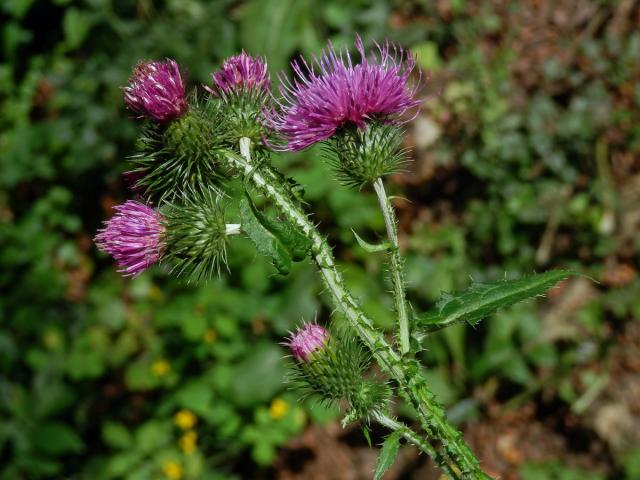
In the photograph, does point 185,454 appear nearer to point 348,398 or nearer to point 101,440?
point 101,440

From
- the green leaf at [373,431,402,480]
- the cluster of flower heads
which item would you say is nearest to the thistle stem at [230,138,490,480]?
the green leaf at [373,431,402,480]

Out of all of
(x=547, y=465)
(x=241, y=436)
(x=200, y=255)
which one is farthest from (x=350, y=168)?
(x=547, y=465)

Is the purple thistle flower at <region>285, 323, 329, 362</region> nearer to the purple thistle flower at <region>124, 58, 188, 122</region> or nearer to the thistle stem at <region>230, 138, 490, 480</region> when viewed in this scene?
Answer: the thistle stem at <region>230, 138, 490, 480</region>

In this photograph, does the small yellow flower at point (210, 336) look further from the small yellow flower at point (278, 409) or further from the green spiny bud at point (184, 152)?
the green spiny bud at point (184, 152)

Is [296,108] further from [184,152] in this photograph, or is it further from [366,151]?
[184,152]

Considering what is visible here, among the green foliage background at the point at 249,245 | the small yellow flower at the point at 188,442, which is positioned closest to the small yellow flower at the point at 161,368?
the green foliage background at the point at 249,245

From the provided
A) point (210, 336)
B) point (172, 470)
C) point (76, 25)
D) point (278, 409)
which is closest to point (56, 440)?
point (172, 470)
